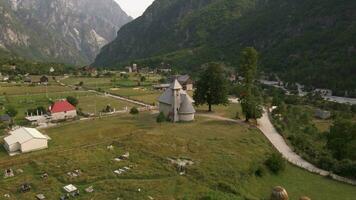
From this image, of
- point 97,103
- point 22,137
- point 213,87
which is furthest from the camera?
point 97,103

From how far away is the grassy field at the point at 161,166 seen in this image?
41.7m

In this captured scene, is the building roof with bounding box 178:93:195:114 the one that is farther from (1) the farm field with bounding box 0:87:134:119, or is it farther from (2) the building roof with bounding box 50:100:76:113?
(2) the building roof with bounding box 50:100:76:113

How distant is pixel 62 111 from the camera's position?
76375mm

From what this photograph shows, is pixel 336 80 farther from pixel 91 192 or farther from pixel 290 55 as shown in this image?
pixel 91 192

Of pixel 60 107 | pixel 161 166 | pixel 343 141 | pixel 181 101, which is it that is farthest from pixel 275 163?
pixel 60 107

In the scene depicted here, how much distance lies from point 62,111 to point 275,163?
43.3 meters

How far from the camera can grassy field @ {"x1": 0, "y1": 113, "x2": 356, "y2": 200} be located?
41731mm

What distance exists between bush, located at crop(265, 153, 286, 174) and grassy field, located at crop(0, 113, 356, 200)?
906mm

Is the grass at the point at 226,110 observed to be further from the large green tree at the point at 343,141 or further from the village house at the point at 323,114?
the village house at the point at 323,114

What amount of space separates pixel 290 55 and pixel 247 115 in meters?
131

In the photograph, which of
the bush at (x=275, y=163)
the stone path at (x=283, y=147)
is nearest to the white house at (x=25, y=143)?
the bush at (x=275, y=163)

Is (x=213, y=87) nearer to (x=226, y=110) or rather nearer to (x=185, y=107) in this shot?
(x=226, y=110)

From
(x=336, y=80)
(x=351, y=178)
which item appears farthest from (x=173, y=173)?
(x=336, y=80)

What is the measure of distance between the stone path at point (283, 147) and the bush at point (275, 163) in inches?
166
